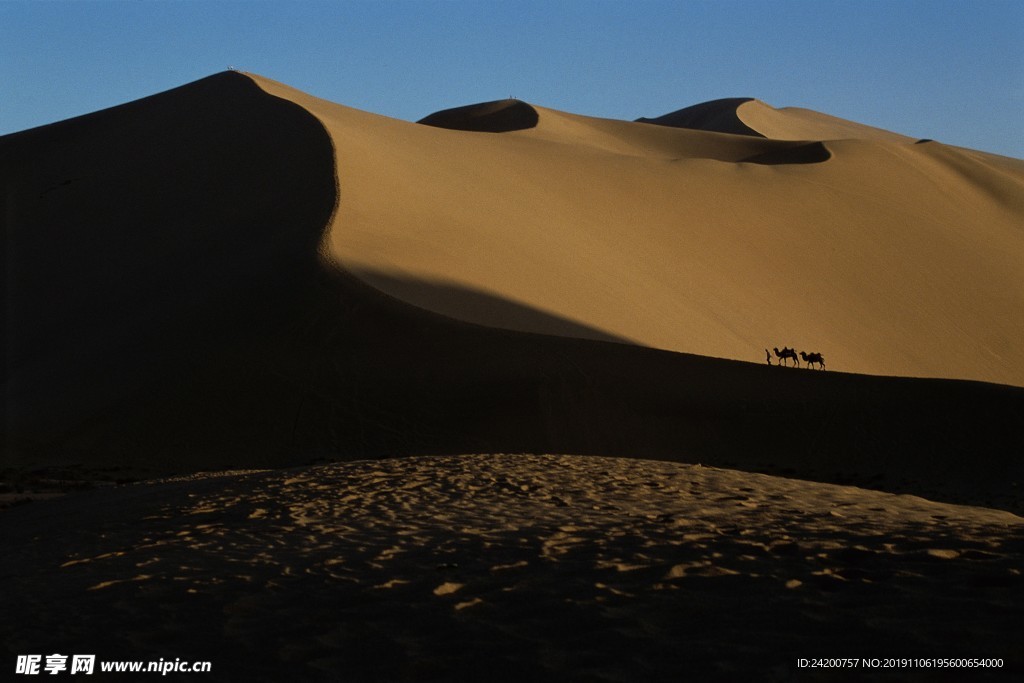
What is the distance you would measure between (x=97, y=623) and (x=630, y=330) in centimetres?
1967

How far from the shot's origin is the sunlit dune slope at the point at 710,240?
2605cm

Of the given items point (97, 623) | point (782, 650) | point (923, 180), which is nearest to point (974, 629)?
point (782, 650)

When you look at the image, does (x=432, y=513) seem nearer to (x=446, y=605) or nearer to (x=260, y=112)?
(x=446, y=605)

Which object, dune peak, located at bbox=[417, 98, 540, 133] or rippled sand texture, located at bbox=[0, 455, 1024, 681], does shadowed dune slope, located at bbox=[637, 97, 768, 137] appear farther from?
rippled sand texture, located at bbox=[0, 455, 1024, 681]

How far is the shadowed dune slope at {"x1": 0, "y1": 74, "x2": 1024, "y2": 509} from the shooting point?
16.8 metres

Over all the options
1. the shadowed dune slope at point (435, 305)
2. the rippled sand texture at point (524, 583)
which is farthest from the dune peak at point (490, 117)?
the rippled sand texture at point (524, 583)

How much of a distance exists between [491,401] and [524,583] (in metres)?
11.2

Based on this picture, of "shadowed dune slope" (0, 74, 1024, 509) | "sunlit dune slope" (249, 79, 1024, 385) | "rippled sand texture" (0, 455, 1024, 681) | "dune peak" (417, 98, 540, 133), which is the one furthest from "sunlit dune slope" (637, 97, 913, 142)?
"rippled sand texture" (0, 455, 1024, 681)

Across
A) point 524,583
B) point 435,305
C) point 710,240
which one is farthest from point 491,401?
point 710,240

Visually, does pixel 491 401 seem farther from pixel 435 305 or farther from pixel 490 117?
pixel 490 117

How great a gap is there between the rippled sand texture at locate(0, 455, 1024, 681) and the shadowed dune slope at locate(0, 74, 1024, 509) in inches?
273

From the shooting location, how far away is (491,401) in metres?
17.5

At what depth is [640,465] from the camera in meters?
11.6

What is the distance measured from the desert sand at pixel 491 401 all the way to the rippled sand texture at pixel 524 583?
0.11 feet
